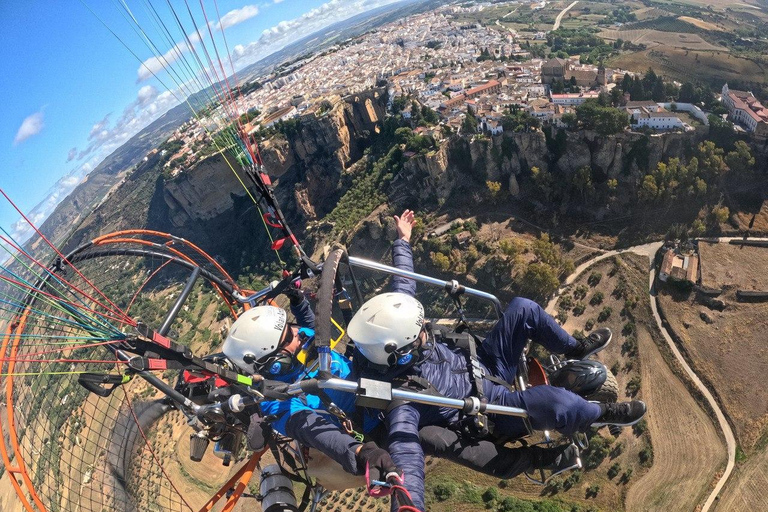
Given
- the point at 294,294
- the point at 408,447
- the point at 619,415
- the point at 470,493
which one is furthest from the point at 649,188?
the point at 408,447

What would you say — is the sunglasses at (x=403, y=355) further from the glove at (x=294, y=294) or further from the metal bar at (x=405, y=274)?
the glove at (x=294, y=294)

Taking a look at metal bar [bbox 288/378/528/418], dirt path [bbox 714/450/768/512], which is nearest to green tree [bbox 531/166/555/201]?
dirt path [bbox 714/450/768/512]

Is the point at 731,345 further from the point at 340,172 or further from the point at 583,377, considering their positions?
the point at 340,172

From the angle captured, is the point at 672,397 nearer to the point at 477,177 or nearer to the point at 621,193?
the point at 621,193

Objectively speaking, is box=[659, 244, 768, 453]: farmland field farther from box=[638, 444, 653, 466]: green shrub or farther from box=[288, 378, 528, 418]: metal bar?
box=[288, 378, 528, 418]: metal bar

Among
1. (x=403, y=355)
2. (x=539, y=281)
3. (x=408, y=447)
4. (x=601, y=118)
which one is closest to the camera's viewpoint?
(x=408, y=447)

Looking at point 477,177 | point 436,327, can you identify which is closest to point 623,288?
point 477,177

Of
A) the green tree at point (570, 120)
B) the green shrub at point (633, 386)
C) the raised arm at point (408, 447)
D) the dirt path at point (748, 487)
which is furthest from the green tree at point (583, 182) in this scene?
the raised arm at point (408, 447)
